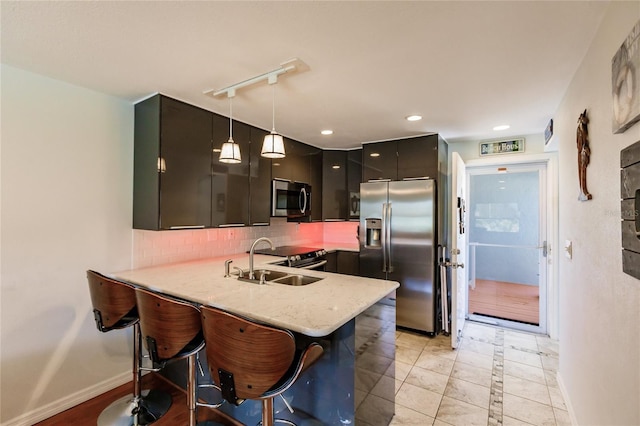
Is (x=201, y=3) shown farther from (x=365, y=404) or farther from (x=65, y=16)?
(x=365, y=404)

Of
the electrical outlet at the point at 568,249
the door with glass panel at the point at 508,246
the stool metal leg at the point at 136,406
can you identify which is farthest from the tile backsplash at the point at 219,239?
A: the electrical outlet at the point at 568,249

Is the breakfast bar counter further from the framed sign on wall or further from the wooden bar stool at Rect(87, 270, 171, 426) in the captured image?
the framed sign on wall

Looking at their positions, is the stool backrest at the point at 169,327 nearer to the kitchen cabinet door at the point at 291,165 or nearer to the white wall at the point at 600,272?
the white wall at the point at 600,272

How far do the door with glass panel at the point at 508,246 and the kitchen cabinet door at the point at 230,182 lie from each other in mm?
2932

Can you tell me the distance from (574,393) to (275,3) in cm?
297

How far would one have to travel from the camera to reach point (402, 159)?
3.65 meters

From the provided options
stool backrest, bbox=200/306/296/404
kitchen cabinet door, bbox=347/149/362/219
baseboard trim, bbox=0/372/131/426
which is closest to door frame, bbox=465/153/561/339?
kitchen cabinet door, bbox=347/149/362/219

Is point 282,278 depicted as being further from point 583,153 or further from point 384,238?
point 583,153

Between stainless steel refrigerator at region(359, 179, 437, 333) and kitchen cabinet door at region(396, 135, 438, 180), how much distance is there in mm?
129

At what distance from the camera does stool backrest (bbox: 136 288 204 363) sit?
156 centimetres

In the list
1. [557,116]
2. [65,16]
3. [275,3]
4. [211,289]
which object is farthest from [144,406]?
[557,116]

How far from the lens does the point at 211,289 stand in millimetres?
1944

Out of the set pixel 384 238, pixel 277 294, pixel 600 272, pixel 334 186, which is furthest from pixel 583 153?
pixel 334 186

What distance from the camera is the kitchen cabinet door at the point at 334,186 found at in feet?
14.3
